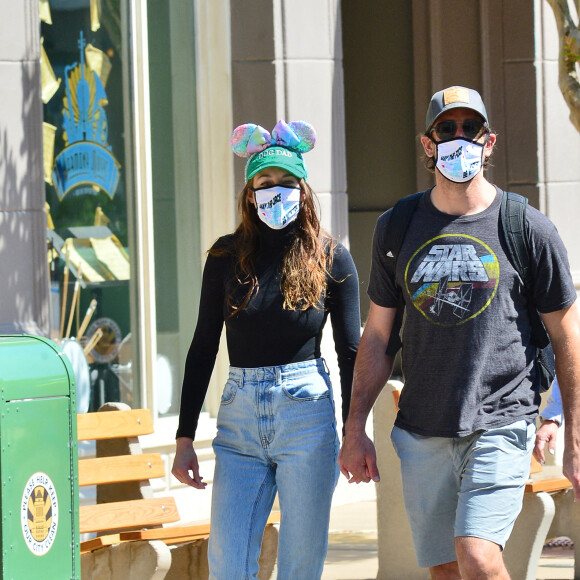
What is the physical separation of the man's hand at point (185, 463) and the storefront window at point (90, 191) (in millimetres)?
3589

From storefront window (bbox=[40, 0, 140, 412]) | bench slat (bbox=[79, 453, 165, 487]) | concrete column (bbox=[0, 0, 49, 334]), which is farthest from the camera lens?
storefront window (bbox=[40, 0, 140, 412])

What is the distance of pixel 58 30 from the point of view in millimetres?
7734

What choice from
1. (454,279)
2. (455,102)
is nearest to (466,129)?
(455,102)

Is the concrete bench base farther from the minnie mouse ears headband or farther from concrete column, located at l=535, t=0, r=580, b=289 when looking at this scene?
concrete column, located at l=535, t=0, r=580, b=289

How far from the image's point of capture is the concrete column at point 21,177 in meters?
6.90

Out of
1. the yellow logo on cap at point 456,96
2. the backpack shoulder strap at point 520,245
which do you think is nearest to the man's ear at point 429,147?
the yellow logo on cap at point 456,96

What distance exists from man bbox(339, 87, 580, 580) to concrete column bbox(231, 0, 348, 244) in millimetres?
4311

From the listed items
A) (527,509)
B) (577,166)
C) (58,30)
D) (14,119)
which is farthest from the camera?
(577,166)

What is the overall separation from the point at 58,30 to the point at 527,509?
4345 millimetres

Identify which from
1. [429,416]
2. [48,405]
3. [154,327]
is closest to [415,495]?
[429,416]

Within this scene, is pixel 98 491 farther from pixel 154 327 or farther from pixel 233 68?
pixel 233 68

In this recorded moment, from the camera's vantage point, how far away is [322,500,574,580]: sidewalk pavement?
637 cm

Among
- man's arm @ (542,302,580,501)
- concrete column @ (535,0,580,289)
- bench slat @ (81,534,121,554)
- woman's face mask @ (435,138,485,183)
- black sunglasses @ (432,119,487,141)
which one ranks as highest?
concrete column @ (535,0,580,289)

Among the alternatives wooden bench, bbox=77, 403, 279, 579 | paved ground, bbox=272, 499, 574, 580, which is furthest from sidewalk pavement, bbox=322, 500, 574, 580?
wooden bench, bbox=77, 403, 279, 579
